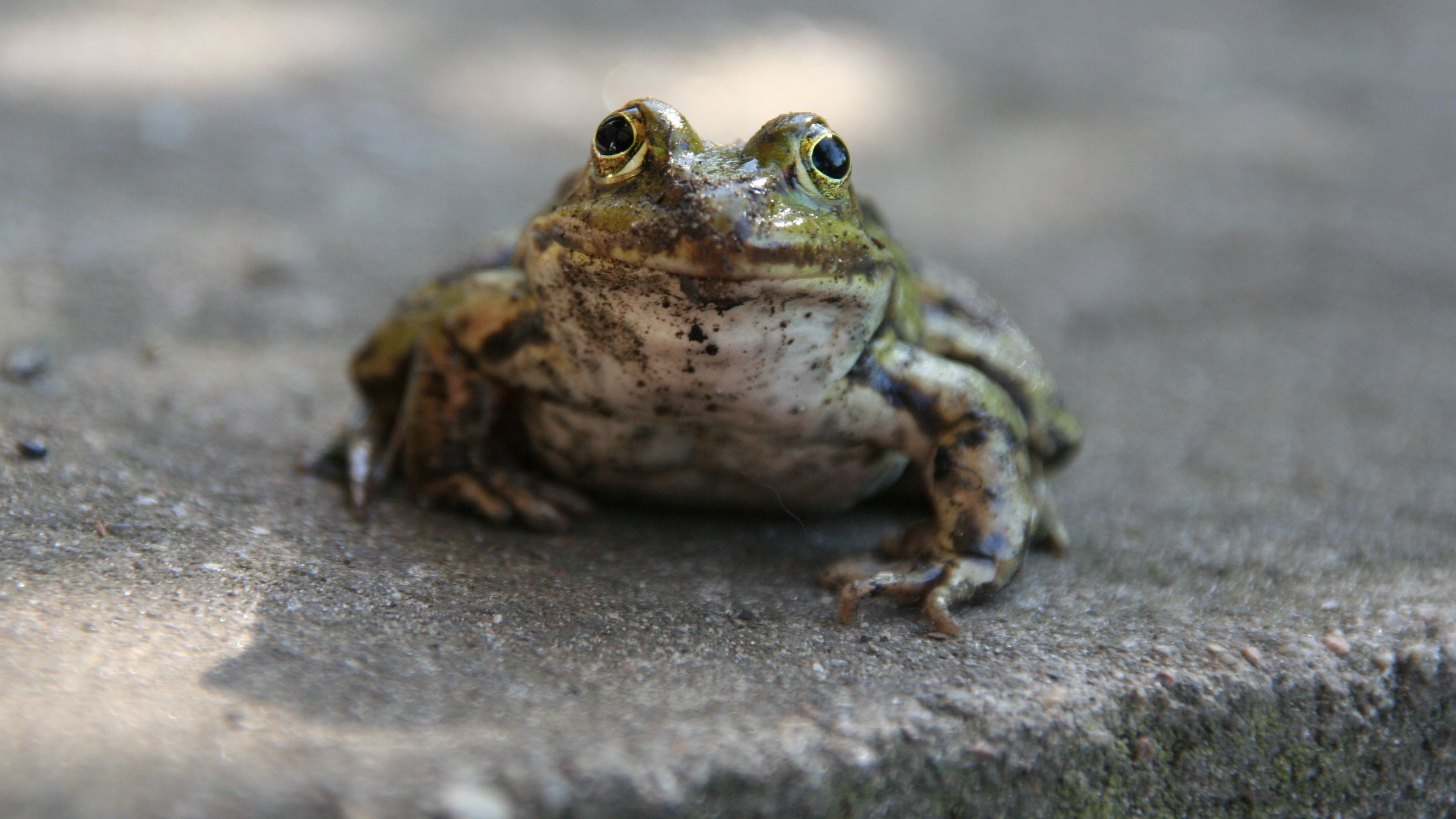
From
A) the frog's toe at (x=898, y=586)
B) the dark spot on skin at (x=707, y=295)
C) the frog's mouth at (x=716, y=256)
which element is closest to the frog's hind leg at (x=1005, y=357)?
the frog's toe at (x=898, y=586)

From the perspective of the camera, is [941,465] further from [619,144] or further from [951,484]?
[619,144]

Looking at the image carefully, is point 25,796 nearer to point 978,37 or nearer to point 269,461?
point 269,461

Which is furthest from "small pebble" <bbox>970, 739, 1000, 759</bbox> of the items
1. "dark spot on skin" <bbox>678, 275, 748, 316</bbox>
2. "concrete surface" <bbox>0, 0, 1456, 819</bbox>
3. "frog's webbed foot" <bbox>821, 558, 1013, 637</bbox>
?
"dark spot on skin" <bbox>678, 275, 748, 316</bbox>

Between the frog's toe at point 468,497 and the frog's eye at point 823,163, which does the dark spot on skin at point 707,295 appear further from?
the frog's toe at point 468,497

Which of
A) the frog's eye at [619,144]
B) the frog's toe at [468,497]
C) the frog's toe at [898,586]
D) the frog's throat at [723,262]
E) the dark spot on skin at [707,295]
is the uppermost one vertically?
the frog's eye at [619,144]

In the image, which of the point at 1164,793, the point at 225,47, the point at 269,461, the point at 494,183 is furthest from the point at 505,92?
→ the point at 1164,793

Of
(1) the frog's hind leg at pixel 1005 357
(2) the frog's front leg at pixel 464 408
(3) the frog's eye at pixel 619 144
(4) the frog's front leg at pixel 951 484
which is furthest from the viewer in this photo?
(1) the frog's hind leg at pixel 1005 357

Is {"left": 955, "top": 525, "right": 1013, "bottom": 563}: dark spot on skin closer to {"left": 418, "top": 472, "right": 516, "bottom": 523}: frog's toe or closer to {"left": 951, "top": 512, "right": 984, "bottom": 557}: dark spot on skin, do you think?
{"left": 951, "top": 512, "right": 984, "bottom": 557}: dark spot on skin
